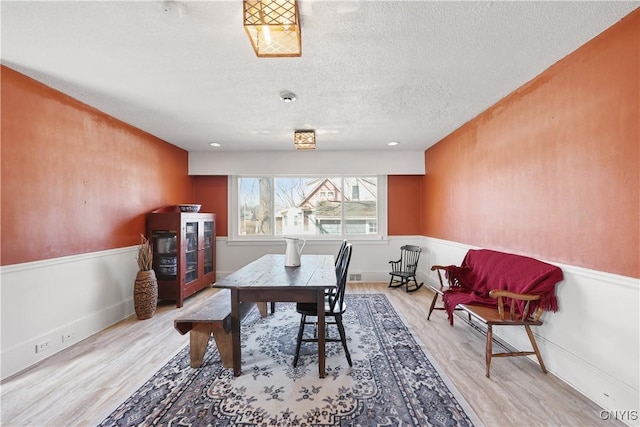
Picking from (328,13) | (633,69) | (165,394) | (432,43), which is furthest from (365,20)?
(165,394)

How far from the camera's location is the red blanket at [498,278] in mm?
2131

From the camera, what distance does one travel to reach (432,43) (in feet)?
6.09

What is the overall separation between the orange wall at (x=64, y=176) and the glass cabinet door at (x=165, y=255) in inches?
9.7

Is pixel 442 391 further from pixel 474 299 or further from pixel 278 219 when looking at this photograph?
pixel 278 219

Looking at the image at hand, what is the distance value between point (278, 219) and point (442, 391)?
154 inches

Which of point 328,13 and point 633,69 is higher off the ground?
point 328,13

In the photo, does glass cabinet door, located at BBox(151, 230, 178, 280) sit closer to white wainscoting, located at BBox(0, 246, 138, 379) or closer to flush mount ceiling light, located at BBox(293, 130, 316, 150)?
white wainscoting, located at BBox(0, 246, 138, 379)

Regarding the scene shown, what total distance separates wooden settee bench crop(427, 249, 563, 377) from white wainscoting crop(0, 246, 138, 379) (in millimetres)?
3666

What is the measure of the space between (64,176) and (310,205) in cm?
349

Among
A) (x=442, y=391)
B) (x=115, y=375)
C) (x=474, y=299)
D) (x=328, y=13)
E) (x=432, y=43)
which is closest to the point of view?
(x=328, y=13)

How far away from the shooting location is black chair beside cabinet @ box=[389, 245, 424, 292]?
4693mm

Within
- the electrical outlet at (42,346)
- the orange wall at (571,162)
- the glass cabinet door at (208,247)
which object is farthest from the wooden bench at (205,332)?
the orange wall at (571,162)

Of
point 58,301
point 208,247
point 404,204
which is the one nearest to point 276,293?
point 58,301

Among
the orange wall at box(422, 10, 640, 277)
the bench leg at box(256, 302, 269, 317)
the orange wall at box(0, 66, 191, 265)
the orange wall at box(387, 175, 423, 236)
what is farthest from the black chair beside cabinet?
the orange wall at box(0, 66, 191, 265)
